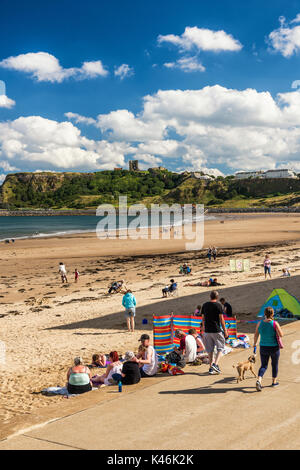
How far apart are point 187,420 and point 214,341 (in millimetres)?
2474

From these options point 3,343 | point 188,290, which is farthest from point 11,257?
point 3,343

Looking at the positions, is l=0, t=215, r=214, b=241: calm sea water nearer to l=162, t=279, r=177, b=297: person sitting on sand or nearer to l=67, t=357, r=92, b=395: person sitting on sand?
l=162, t=279, r=177, b=297: person sitting on sand

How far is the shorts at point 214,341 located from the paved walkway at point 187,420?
67 centimetres

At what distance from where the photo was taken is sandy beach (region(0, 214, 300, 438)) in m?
9.52

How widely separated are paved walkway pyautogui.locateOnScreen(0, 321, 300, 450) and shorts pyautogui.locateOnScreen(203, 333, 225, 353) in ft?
2.21

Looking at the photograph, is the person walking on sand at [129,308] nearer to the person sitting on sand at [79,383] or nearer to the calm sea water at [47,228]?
the person sitting on sand at [79,383]

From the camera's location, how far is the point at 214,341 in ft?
26.9

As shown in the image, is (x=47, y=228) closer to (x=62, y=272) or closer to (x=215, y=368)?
(x=62, y=272)

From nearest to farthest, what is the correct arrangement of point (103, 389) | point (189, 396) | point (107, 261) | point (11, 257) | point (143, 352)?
1. point (189, 396)
2. point (103, 389)
3. point (143, 352)
4. point (107, 261)
5. point (11, 257)

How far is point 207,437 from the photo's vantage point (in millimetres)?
5312

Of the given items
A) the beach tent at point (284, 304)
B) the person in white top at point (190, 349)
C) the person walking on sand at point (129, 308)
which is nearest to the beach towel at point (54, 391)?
the person in white top at point (190, 349)

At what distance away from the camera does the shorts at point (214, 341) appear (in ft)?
26.8
